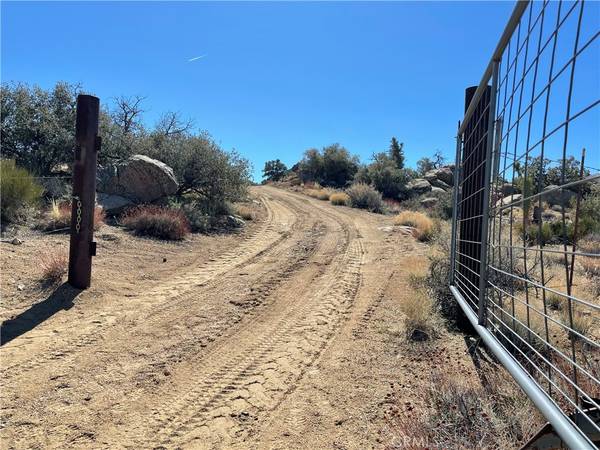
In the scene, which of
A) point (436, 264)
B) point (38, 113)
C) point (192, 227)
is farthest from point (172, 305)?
point (38, 113)

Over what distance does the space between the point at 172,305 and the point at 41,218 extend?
469 centimetres

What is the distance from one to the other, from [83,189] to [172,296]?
1833 mm

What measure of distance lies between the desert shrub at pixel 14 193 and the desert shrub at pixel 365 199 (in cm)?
1482

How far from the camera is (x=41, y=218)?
8.95 m

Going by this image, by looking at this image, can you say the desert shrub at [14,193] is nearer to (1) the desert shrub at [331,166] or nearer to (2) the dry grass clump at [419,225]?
(2) the dry grass clump at [419,225]

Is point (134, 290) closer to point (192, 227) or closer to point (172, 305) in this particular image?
point (172, 305)

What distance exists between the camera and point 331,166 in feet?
118

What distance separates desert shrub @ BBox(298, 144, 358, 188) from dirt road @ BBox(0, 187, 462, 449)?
92.6 feet

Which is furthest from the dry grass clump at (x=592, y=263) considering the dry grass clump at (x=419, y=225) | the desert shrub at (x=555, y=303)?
the dry grass clump at (x=419, y=225)

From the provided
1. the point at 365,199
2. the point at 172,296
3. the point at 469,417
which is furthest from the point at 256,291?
the point at 365,199

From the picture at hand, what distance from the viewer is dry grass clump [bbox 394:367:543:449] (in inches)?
116

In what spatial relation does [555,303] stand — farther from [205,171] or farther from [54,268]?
[205,171]

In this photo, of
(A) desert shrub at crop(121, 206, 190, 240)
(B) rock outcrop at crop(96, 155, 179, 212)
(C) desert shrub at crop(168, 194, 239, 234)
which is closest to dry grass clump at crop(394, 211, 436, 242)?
(C) desert shrub at crop(168, 194, 239, 234)

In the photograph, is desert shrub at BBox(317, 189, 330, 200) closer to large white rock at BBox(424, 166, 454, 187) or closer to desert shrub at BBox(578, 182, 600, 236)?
large white rock at BBox(424, 166, 454, 187)
